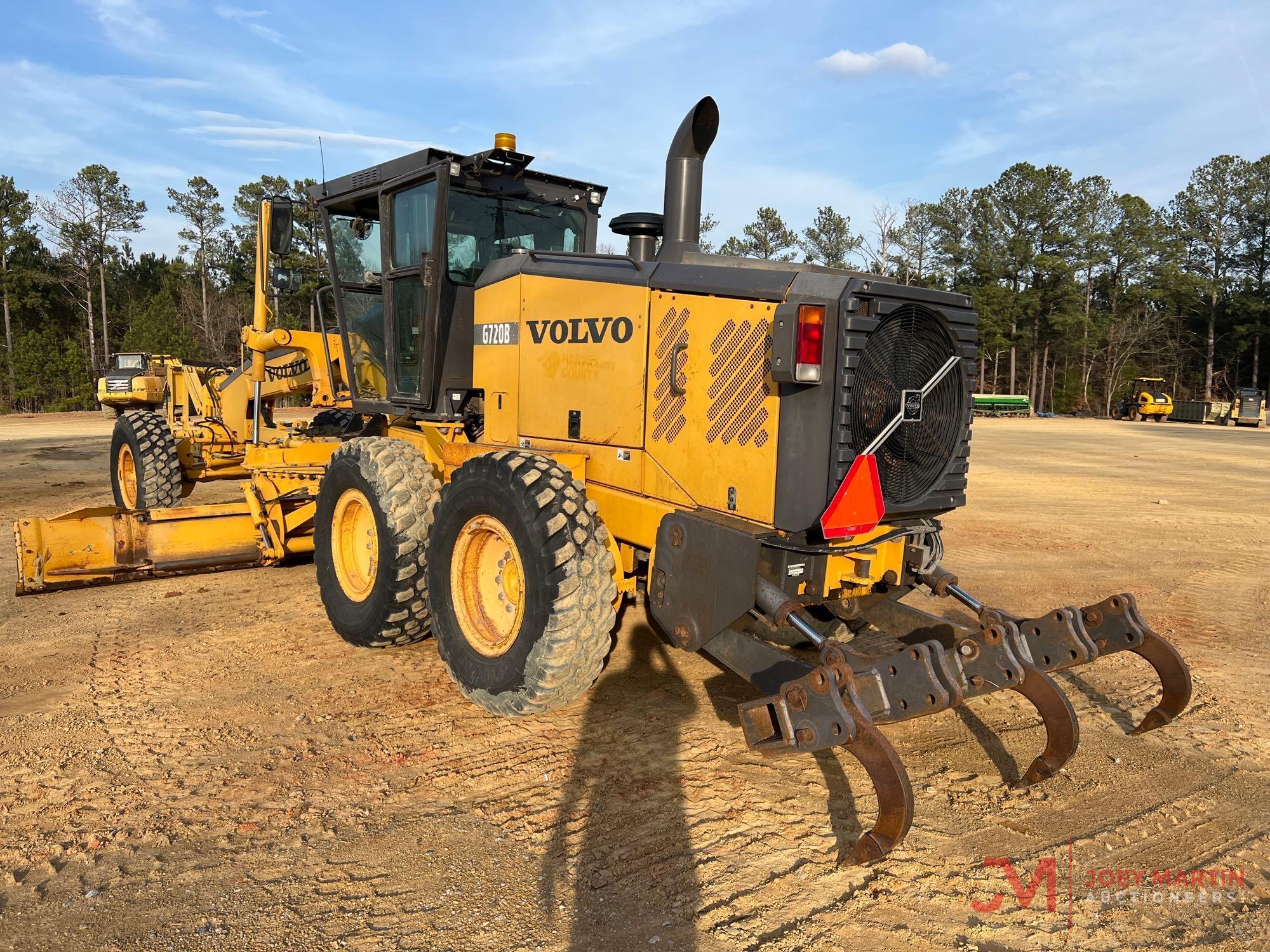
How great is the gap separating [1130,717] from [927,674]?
2.20 metres

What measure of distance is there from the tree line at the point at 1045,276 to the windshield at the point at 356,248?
1690 inches

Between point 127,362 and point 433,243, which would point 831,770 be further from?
point 127,362

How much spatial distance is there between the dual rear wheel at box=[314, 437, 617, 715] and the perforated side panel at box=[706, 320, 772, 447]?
0.77 meters

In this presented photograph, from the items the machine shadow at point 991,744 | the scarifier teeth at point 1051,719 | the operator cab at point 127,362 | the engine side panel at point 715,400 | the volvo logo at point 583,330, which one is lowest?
the machine shadow at point 991,744

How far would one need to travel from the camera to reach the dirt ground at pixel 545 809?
8.59ft

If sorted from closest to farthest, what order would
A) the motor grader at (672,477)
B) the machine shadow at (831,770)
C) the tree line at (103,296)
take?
the machine shadow at (831,770) → the motor grader at (672,477) → the tree line at (103,296)

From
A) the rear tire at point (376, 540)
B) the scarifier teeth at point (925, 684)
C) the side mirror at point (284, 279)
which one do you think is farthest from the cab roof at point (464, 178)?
the scarifier teeth at point (925, 684)

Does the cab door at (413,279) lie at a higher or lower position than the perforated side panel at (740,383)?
higher

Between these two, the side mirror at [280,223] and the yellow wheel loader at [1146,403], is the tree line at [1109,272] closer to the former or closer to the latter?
the yellow wheel loader at [1146,403]

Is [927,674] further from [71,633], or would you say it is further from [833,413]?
[71,633]

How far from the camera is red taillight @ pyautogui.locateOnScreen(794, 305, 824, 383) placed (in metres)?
3.21

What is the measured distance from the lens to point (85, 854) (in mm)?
2914

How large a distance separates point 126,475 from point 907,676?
953 cm

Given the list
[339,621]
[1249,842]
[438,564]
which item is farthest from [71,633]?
[1249,842]
